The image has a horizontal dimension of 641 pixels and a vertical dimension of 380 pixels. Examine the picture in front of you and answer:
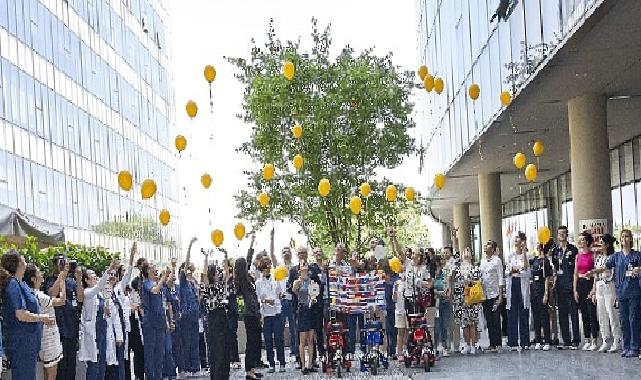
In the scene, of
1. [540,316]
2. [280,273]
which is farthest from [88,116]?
[540,316]

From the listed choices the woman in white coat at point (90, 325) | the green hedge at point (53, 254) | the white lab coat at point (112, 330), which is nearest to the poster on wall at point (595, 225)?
the green hedge at point (53, 254)

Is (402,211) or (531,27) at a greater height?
(531,27)

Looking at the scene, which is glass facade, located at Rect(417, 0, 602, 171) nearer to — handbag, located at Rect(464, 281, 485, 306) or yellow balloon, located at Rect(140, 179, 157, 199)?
handbag, located at Rect(464, 281, 485, 306)

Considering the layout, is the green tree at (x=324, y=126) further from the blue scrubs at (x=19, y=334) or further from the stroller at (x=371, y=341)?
the blue scrubs at (x=19, y=334)

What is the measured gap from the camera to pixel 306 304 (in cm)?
1983

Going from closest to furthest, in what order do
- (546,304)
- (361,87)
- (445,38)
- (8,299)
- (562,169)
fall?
(8,299) < (546,304) < (361,87) < (445,38) < (562,169)

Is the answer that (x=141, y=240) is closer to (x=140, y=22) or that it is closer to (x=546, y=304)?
(x=140, y=22)

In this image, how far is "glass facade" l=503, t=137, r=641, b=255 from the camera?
3200 centimetres

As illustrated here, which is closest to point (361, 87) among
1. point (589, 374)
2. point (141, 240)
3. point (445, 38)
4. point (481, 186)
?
point (445, 38)

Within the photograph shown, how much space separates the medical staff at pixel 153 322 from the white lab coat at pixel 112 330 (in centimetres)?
142

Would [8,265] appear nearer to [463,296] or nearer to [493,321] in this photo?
[463,296]

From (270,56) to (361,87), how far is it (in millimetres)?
3154

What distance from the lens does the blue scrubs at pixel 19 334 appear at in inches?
500

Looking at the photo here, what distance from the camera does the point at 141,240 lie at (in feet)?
224
